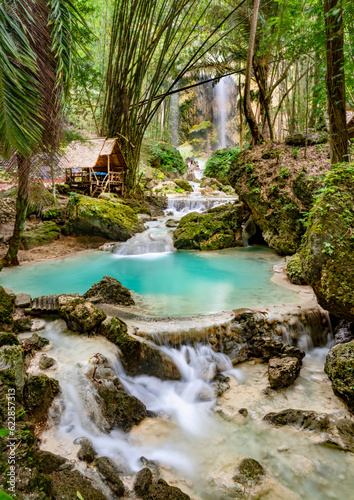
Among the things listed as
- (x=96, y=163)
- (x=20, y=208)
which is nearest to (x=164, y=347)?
(x=20, y=208)

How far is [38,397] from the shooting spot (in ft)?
8.20

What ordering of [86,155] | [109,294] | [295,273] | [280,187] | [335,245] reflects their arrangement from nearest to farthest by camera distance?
[335,245] < [109,294] < [295,273] < [280,187] < [86,155]

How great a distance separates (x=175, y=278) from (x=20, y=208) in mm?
3911

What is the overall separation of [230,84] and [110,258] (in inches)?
1215

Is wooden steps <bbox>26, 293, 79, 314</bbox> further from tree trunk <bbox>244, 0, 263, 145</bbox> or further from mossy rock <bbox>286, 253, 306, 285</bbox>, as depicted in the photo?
tree trunk <bbox>244, 0, 263, 145</bbox>

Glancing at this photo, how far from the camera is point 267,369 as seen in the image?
156 inches

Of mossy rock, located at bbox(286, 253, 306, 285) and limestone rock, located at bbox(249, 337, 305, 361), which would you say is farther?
mossy rock, located at bbox(286, 253, 306, 285)

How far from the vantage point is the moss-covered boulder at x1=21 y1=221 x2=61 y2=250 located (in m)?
9.10

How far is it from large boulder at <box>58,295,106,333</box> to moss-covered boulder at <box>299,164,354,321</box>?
3.00 meters

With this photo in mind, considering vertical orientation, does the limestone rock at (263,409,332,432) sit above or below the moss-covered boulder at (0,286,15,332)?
below

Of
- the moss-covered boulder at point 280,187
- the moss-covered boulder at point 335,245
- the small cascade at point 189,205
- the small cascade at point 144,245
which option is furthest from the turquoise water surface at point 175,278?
the small cascade at point 189,205

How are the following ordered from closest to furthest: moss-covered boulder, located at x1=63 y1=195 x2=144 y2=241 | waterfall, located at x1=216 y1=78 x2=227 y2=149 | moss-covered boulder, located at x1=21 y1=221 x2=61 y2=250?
moss-covered boulder, located at x1=21 y1=221 x2=61 y2=250, moss-covered boulder, located at x1=63 y1=195 x2=144 y2=241, waterfall, located at x1=216 y1=78 x2=227 y2=149

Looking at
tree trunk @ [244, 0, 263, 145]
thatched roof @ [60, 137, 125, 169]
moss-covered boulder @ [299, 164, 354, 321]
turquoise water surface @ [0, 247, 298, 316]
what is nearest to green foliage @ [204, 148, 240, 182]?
thatched roof @ [60, 137, 125, 169]

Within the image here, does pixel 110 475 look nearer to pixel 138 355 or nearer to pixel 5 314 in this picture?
pixel 138 355
